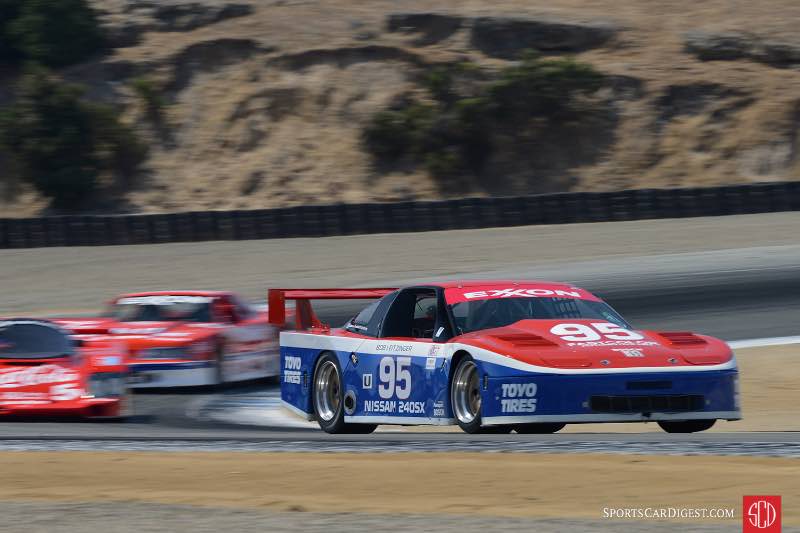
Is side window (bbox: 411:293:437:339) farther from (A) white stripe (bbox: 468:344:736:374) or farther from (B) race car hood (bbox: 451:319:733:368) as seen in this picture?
(A) white stripe (bbox: 468:344:736:374)

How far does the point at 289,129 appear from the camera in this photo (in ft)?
124

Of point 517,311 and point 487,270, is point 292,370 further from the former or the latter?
point 487,270

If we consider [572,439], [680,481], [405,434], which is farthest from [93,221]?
[680,481]

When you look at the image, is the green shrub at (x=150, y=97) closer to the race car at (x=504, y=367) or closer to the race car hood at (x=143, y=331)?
the race car hood at (x=143, y=331)

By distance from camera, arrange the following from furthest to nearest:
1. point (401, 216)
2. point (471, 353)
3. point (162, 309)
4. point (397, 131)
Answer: point (397, 131), point (401, 216), point (162, 309), point (471, 353)

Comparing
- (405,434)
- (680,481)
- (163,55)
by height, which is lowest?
(163,55)

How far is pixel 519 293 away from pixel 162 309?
19.7ft

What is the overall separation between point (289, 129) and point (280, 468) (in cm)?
3121

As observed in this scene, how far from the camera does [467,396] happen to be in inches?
337

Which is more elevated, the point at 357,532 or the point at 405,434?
the point at 357,532

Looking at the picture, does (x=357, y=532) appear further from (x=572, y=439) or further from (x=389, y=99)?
(x=389, y=99)

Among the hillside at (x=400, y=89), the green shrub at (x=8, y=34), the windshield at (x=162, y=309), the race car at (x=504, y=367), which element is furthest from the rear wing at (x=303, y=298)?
the green shrub at (x=8, y=34)

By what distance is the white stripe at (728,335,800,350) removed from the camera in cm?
1470

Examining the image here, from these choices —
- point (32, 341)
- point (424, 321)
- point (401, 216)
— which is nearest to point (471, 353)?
point (424, 321)
